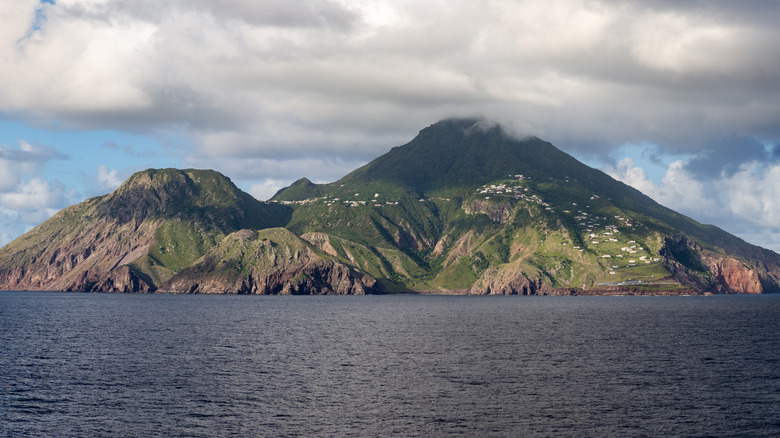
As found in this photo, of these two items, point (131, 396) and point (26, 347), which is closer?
point (131, 396)

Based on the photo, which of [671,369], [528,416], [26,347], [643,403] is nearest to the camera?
[528,416]

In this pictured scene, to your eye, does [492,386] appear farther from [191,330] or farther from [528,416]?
[191,330]

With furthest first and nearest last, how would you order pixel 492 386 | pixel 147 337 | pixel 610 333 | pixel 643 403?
pixel 610 333 → pixel 147 337 → pixel 492 386 → pixel 643 403

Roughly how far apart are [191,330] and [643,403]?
135 metres

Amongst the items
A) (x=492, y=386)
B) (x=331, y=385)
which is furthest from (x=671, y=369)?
(x=331, y=385)

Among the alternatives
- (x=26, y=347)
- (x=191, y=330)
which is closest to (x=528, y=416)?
(x=26, y=347)

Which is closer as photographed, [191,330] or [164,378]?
[164,378]

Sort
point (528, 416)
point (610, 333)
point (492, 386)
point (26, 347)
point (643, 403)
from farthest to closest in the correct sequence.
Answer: point (610, 333) → point (26, 347) → point (492, 386) → point (643, 403) → point (528, 416)

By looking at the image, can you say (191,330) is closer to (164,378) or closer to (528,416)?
(164,378)

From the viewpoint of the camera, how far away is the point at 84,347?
139m

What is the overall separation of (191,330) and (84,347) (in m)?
43.7

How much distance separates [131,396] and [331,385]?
29.3 m

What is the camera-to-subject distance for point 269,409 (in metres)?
81.2

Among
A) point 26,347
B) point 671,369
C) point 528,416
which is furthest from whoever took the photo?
point 26,347
